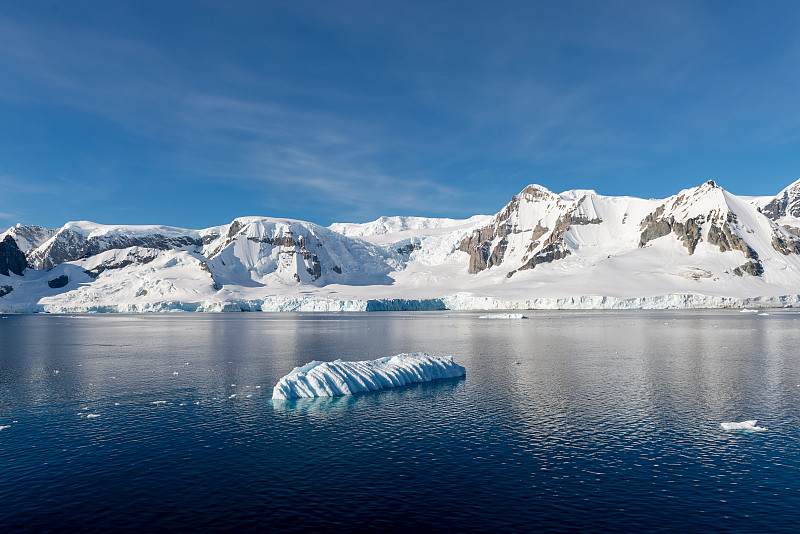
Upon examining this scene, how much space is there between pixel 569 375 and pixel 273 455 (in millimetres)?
31407

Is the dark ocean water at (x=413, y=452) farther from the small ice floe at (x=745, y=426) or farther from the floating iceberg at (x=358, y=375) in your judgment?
the floating iceberg at (x=358, y=375)

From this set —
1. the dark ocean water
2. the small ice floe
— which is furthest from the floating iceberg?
the small ice floe

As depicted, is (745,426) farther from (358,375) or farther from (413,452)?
(358,375)

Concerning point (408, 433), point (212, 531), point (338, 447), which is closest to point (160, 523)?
point (212, 531)

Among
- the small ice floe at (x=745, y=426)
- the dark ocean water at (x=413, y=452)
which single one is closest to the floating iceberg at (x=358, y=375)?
the dark ocean water at (x=413, y=452)

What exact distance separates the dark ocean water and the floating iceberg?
163cm

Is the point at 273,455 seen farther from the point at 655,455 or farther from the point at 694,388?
the point at 694,388

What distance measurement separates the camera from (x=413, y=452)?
2711cm

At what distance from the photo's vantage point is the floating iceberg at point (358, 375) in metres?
40.8

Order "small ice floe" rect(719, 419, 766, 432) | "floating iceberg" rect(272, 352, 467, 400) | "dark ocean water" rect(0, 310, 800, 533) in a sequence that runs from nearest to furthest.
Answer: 1. "dark ocean water" rect(0, 310, 800, 533)
2. "small ice floe" rect(719, 419, 766, 432)
3. "floating iceberg" rect(272, 352, 467, 400)

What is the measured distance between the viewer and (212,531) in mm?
18625

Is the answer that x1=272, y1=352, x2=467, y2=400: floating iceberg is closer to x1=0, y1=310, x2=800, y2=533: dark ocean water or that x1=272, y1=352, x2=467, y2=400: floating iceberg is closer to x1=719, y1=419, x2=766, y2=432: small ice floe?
x1=0, y1=310, x2=800, y2=533: dark ocean water

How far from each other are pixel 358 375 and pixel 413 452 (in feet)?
55.4

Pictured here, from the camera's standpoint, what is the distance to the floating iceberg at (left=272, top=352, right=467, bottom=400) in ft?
134
